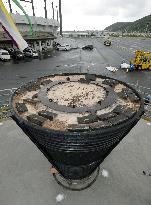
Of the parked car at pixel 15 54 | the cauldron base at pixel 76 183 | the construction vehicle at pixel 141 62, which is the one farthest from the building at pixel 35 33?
the cauldron base at pixel 76 183

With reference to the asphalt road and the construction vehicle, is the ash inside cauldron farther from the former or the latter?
the construction vehicle

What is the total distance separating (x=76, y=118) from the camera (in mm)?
11984

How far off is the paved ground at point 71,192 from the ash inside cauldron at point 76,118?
1056mm

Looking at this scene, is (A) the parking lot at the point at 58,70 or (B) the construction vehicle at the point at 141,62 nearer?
(A) the parking lot at the point at 58,70

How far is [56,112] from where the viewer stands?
1265 centimetres

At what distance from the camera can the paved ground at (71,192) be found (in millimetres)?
15148

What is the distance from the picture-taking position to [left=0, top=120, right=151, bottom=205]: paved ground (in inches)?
596

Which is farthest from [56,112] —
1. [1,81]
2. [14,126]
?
[1,81]

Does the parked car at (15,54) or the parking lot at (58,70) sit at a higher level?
the parked car at (15,54)

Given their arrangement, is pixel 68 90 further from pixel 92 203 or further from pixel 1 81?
pixel 1 81

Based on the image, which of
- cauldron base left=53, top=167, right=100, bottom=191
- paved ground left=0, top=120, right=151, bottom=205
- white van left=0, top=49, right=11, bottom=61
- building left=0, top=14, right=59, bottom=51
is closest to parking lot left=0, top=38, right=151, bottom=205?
paved ground left=0, top=120, right=151, bottom=205

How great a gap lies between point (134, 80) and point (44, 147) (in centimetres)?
3055

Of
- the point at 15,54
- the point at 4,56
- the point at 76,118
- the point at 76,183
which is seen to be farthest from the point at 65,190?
the point at 15,54

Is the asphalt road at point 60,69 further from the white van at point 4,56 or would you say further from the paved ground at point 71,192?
the paved ground at point 71,192
